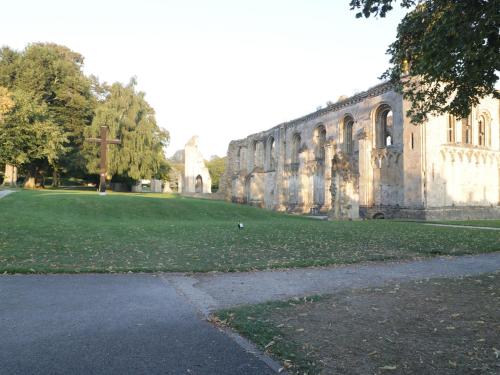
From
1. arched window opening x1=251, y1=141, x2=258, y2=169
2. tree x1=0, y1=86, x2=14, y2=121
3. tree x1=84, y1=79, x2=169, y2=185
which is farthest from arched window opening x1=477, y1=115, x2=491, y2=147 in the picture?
A: tree x1=0, y1=86, x2=14, y2=121

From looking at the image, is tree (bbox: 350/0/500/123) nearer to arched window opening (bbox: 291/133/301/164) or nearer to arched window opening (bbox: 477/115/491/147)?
arched window opening (bbox: 477/115/491/147)

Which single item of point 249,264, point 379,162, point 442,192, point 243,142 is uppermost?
point 243,142

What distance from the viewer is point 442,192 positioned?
86.2ft

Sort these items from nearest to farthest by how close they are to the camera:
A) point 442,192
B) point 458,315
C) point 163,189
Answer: point 458,315 → point 442,192 → point 163,189

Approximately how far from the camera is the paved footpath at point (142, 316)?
351 centimetres

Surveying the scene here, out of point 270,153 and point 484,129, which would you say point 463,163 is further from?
point 270,153

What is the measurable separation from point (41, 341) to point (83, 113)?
43597 mm

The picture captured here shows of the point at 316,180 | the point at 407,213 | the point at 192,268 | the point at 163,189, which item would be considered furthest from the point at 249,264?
the point at 163,189

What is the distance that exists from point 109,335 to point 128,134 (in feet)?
130

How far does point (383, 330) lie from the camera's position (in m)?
4.37

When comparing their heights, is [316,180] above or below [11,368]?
above

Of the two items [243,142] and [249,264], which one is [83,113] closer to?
[243,142]

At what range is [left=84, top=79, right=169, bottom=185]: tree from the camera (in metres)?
40.5

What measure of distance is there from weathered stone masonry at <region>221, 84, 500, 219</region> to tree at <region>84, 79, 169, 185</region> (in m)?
16.8
